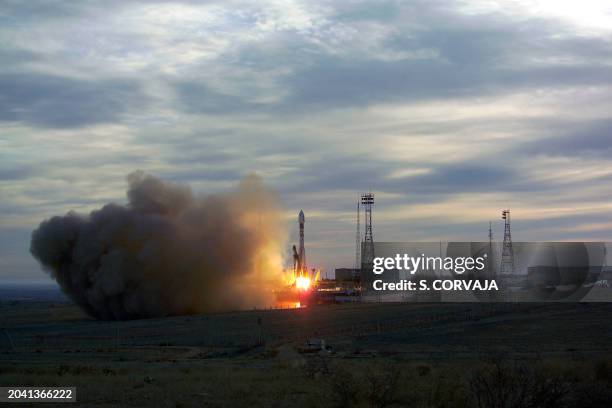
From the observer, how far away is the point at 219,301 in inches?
3482

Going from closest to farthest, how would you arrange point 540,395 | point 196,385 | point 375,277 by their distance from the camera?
1. point 540,395
2. point 196,385
3. point 375,277

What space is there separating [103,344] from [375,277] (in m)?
62.5

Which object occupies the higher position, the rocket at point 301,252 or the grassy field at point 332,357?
the rocket at point 301,252

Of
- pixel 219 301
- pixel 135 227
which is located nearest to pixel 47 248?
pixel 135 227

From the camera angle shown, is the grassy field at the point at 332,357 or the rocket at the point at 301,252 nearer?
the grassy field at the point at 332,357

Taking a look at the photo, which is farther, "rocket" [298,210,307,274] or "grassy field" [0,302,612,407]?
"rocket" [298,210,307,274]

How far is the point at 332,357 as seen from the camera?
35.4 m

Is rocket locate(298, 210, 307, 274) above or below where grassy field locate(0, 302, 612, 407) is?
above

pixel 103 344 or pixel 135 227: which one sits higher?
pixel 135 227

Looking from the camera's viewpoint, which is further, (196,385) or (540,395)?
(196,385)

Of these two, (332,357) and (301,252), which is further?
(301,252)

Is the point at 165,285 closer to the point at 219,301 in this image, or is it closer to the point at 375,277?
the point at 219,301

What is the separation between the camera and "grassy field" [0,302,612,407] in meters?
20.9

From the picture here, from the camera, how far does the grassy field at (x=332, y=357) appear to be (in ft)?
68.5
